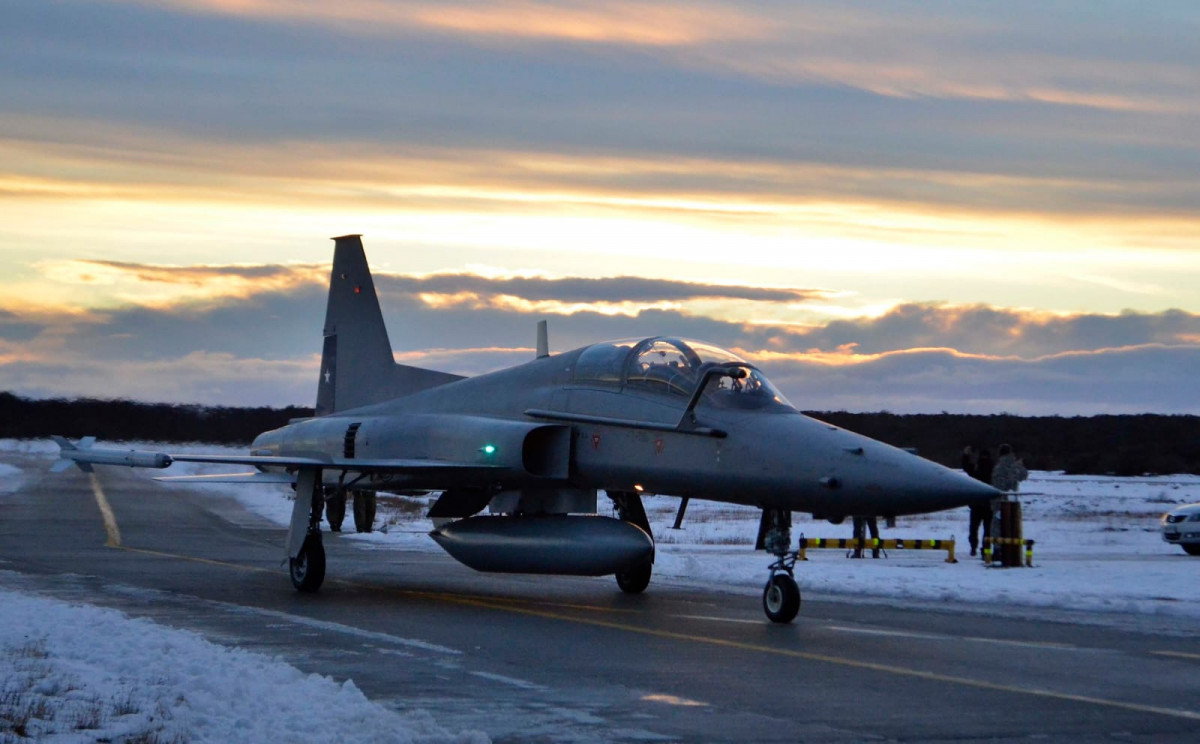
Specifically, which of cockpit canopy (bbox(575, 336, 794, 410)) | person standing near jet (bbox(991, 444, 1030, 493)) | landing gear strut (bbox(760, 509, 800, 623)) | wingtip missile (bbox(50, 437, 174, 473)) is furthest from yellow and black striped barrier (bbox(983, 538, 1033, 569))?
wingtip missile (bbox(50, 437, 174, 473))

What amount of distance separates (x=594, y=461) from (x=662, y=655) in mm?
4946

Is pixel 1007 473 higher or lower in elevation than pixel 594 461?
higher

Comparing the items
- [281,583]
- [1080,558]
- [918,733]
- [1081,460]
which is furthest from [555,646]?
[1081,460]

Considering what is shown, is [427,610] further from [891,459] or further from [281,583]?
[891,459]

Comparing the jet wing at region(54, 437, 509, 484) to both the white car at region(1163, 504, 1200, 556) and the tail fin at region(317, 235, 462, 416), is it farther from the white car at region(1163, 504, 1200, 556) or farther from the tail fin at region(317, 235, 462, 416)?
the white car at region(1163, 504, 1200, 556)

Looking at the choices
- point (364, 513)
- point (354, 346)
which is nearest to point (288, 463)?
point (354, 346)

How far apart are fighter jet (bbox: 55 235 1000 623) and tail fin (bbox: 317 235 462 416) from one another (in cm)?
149

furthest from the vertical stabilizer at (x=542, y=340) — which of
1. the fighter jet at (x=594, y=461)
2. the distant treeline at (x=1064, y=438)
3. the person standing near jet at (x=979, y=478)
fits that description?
the distant treeline at (x=1064, y=438)

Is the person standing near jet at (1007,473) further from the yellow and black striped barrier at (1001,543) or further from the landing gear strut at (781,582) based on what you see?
the landing gear strut at (781,582)

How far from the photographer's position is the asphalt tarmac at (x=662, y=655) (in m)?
8.20

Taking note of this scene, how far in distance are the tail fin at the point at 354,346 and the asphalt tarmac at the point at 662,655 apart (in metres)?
3.08

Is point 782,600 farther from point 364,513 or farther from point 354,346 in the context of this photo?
point 364,513

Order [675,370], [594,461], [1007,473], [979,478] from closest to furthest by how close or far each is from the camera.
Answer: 1. [675,370]
2. [594,461]
3. [1007,473]
4. [979,478]

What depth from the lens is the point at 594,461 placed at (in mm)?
16078
